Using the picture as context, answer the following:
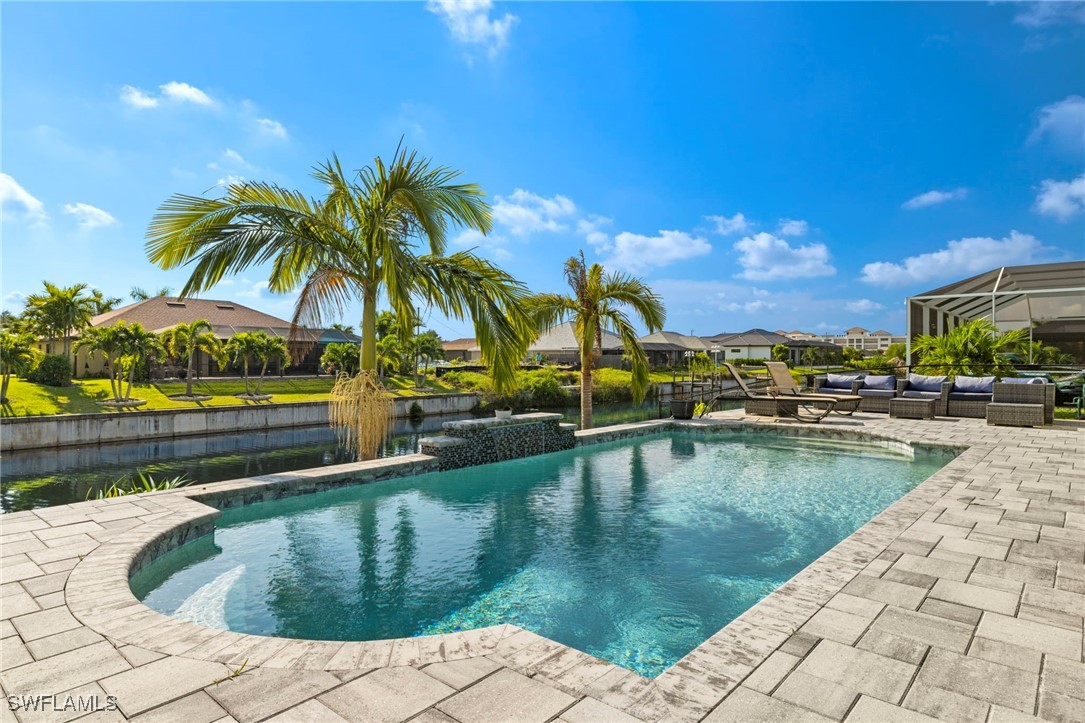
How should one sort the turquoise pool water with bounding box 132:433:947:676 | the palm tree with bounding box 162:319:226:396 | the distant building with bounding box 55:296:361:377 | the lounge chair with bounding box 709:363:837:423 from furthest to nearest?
the distant building with bounding box 55:296:361:377
the palm tree with bounding box 162:319:226:396
the lounge chair with bounding box 709:363:837:423
the turquoise pool water with bounding box 132:433:947:676

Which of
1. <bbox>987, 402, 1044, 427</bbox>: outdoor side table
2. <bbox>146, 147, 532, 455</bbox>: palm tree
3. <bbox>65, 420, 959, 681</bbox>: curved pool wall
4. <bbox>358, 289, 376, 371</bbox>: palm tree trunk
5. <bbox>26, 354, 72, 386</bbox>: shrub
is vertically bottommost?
<bbox>65, 420, 959, 681</bbox>: curved pool wall

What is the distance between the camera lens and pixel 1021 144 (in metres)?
19.6

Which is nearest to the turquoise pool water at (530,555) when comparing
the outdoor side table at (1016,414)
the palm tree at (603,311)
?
the palm tree at (603,311)

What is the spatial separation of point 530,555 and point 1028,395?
1148 cm

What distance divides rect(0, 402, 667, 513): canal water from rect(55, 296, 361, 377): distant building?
1248 cm

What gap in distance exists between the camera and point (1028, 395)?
1062 cm

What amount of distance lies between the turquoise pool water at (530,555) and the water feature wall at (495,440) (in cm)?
40

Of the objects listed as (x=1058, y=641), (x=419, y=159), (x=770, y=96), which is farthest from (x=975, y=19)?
(x=1058, y=641)

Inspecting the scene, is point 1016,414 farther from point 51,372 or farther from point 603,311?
point 51,372

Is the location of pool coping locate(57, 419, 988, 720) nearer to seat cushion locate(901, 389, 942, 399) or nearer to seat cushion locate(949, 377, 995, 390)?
seat cushion locate(901, 389, 942, 399)

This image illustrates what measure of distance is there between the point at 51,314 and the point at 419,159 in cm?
2622

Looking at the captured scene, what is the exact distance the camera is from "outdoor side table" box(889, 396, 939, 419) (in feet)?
37.8

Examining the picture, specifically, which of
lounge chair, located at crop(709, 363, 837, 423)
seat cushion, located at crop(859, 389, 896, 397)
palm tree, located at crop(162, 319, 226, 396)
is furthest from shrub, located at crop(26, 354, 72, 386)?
seat cushion, located at crop(859, 389, 896, 397)

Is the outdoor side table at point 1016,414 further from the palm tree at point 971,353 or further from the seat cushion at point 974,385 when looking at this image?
the palm tree at point 971,353
